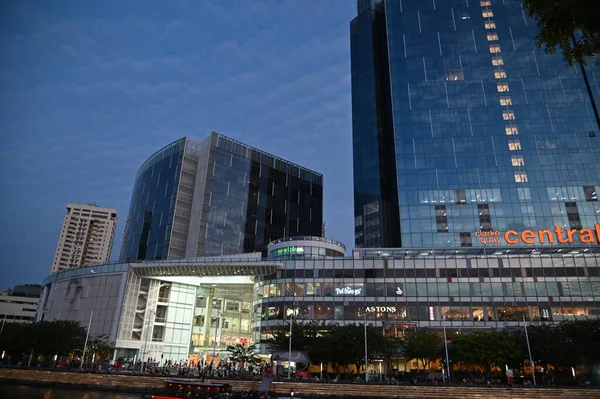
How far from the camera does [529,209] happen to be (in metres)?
104

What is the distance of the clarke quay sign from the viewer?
97312 mm

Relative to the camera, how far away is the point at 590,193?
341 feet

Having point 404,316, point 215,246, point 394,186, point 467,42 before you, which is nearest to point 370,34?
point 467,42

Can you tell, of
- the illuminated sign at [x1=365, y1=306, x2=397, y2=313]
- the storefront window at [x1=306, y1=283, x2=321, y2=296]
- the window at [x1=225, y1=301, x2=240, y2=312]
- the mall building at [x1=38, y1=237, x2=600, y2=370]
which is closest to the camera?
the mall building at [x1=38, y1=237, x2=600, y2=370]

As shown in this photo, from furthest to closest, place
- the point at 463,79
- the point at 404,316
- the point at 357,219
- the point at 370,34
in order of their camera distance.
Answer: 1. the point at 370,34
2. the point at 357,219
3. the point at 463,79
4. the point at 404,316

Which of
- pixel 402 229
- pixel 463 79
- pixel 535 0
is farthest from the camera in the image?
pixel 463 79

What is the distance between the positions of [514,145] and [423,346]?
64686mm

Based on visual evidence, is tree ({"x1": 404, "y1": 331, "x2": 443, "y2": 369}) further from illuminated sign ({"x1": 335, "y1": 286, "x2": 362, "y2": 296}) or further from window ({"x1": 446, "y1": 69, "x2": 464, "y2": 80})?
window ({"x1": 446, "y1": 69, "x2": 464, "y2": 80})

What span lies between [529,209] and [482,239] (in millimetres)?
14328

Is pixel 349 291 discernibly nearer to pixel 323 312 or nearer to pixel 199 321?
pixel 323 312

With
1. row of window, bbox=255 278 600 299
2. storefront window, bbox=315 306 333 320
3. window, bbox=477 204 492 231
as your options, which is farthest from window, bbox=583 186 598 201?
storefront window, bbox=315 306 333 320

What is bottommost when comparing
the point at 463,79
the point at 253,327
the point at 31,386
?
the point at 31,386

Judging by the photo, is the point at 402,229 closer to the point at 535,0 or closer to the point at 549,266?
the point at 549,266

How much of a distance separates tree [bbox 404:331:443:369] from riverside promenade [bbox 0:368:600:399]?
1725 centimetres
